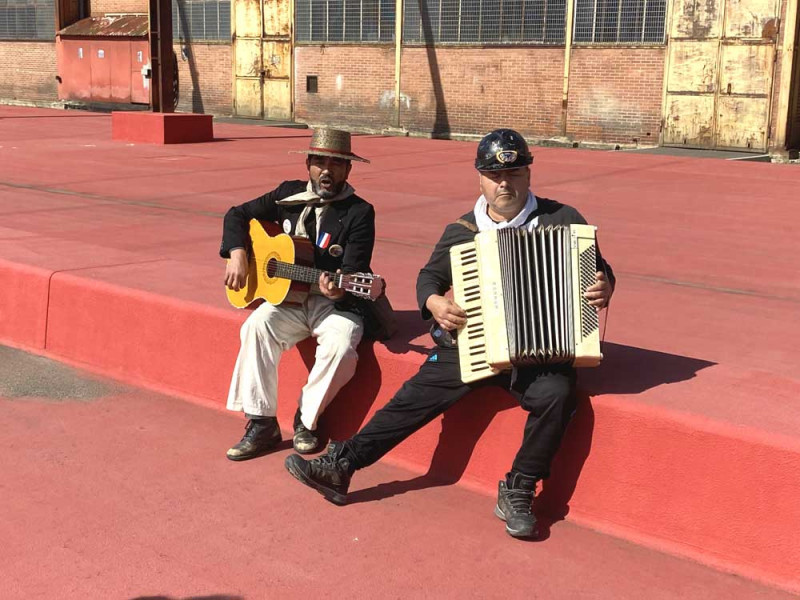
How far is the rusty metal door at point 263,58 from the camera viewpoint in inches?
1097

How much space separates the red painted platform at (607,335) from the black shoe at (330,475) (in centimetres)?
53

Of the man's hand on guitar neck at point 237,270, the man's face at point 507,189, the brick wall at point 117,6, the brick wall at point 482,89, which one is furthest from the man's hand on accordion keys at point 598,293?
the brick wall at point 117,6

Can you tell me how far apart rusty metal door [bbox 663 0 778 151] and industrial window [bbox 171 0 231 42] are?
13.7m

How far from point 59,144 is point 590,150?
10.9m

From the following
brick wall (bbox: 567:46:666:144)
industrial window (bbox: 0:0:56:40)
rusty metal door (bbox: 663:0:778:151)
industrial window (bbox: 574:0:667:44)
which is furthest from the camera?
industrial window (bbox: 0:0:56:40)

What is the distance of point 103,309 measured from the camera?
622 centimetres

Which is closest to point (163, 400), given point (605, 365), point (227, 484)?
point (227, 484)

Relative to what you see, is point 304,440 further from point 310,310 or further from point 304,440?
point 310,310

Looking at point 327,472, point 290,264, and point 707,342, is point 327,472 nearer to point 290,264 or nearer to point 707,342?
point 290,264

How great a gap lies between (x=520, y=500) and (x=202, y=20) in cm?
2771

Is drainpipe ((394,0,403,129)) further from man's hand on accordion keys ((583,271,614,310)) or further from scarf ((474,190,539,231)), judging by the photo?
man's hand on accordion keys ((583,271,614,310))

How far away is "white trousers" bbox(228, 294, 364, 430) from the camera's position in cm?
485

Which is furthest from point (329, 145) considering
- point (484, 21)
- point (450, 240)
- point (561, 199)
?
point (484, 21)

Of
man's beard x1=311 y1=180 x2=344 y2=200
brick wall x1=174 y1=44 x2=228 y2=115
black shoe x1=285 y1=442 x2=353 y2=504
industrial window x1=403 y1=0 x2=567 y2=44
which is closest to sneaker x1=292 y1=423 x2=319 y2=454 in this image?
black shoe x1=285 y1=442 x2=353 y2=504
